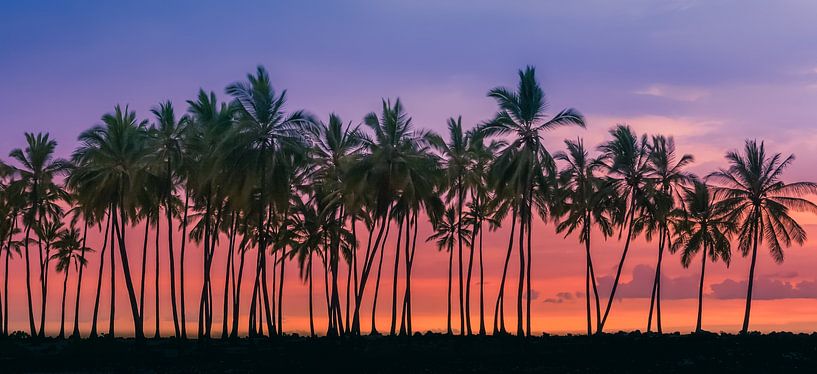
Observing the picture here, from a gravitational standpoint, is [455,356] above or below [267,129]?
below

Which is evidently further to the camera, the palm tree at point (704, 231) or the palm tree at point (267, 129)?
the palm tree at point (704, 231)

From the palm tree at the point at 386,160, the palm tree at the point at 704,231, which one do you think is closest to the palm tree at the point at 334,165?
the palm tree at the point at 386,160

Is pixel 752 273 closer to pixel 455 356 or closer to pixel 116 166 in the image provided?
pixel 455 356

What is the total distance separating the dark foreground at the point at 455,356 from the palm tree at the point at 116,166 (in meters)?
5.39

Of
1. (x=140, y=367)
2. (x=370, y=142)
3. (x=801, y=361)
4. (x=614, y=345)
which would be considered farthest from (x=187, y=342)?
(x=801, y=361)

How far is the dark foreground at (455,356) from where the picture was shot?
145ft

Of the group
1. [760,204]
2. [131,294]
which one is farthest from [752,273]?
[131,294]

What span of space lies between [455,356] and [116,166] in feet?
79.8

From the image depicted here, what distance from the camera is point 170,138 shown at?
54344mm

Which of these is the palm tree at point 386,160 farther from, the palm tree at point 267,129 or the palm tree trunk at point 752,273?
the palm tree trunk at point 752,273

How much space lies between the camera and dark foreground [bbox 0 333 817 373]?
44.2 m

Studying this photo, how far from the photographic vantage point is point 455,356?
158 ft

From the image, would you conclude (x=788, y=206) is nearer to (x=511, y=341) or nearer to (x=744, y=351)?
(x=744, y=351)

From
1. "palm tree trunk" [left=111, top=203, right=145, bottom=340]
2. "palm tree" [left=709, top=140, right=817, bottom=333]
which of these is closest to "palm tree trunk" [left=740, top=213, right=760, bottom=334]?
"palm tree" [left=709, top=140, right=817, bottom=333]
